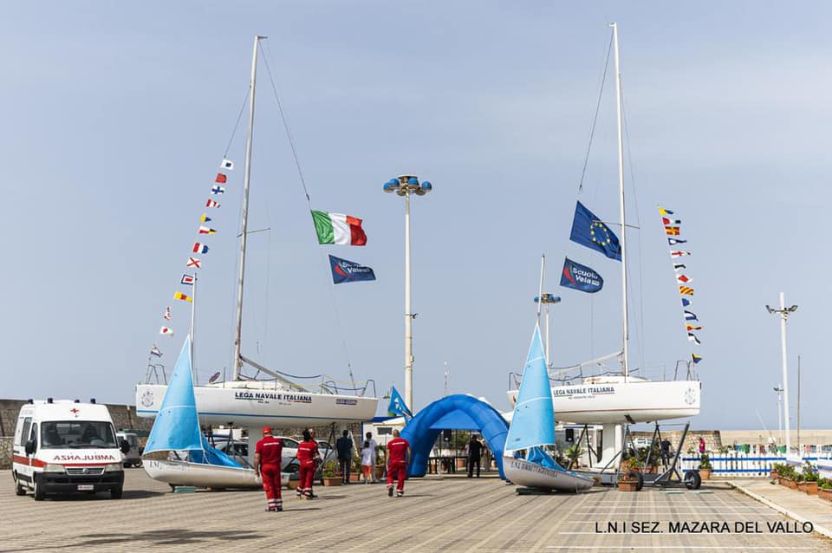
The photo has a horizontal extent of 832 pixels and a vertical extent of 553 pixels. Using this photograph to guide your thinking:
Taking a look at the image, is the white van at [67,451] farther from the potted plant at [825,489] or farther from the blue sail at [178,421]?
the potted plant at [825,489]

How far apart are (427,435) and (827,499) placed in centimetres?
1717

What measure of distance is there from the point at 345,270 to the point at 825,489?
2036 centimetres

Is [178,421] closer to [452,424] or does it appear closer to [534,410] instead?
[534,410]

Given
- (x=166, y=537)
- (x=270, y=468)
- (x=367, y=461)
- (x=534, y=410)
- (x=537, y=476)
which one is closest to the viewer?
(x=166, y=537)

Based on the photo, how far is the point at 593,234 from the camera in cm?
3728

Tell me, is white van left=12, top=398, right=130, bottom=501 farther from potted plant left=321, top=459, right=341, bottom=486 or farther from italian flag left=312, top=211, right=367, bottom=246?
italian flag left=312, top=211, right=367, bottom=246

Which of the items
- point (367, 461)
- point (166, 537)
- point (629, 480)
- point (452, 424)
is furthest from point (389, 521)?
point (452, 424)

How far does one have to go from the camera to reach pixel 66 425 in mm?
27312

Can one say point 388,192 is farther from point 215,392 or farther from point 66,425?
point 66,425

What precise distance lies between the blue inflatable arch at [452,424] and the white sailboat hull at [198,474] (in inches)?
370

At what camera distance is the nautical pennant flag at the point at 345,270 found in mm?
40969

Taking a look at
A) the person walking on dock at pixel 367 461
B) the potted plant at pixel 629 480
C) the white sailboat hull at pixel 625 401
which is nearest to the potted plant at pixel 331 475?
the person walking on dock at pixel 367 461

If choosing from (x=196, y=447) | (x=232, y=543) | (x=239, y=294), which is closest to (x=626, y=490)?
(x=196, y=447)

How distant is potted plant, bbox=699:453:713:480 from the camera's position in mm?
39531
